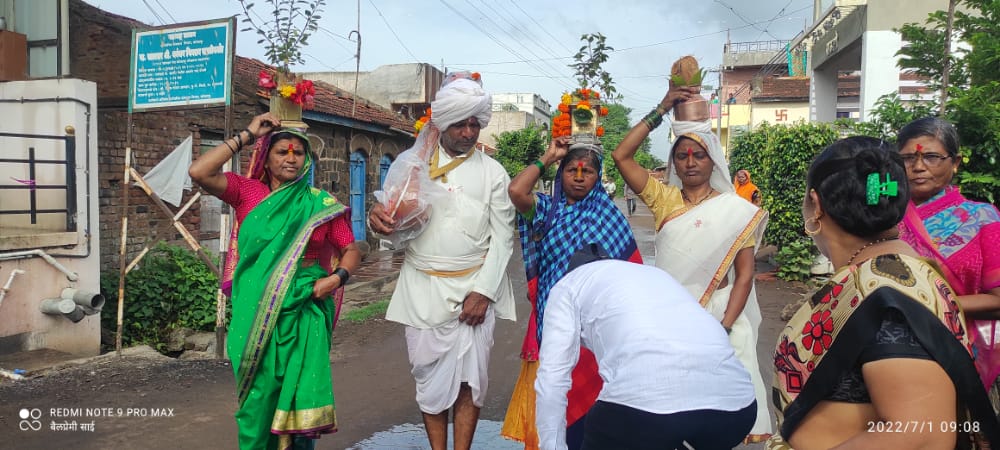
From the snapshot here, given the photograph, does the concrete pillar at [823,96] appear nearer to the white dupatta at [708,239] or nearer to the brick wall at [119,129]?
the brick wall at [119,129]

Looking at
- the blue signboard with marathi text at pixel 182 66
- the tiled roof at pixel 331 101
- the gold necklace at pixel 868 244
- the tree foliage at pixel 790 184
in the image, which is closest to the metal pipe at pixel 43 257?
the blue signboard with marathi text at pixel 182 66

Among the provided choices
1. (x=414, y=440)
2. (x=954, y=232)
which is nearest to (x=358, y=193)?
(x=414, y=440)

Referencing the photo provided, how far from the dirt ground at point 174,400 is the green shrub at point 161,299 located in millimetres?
1184

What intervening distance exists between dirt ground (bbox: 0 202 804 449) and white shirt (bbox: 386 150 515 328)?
1172mm

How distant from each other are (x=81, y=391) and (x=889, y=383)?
525cm

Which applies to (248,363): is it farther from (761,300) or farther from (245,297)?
(761,300)

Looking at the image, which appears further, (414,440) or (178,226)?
(178,226)

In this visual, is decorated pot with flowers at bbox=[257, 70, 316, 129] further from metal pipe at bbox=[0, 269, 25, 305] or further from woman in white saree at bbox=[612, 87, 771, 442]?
metal pipe at bbox=[0, 269, 25, 305]

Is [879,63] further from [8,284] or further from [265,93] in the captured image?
[8,284]

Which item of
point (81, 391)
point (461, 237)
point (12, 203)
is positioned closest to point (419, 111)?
point (12, 203)

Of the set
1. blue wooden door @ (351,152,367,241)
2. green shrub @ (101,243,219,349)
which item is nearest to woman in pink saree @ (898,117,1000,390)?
green shrub @ (101,243,219,349)

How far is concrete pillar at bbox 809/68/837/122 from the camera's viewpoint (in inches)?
532

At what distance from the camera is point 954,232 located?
2693 millimetres

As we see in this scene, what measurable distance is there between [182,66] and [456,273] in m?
3.63
